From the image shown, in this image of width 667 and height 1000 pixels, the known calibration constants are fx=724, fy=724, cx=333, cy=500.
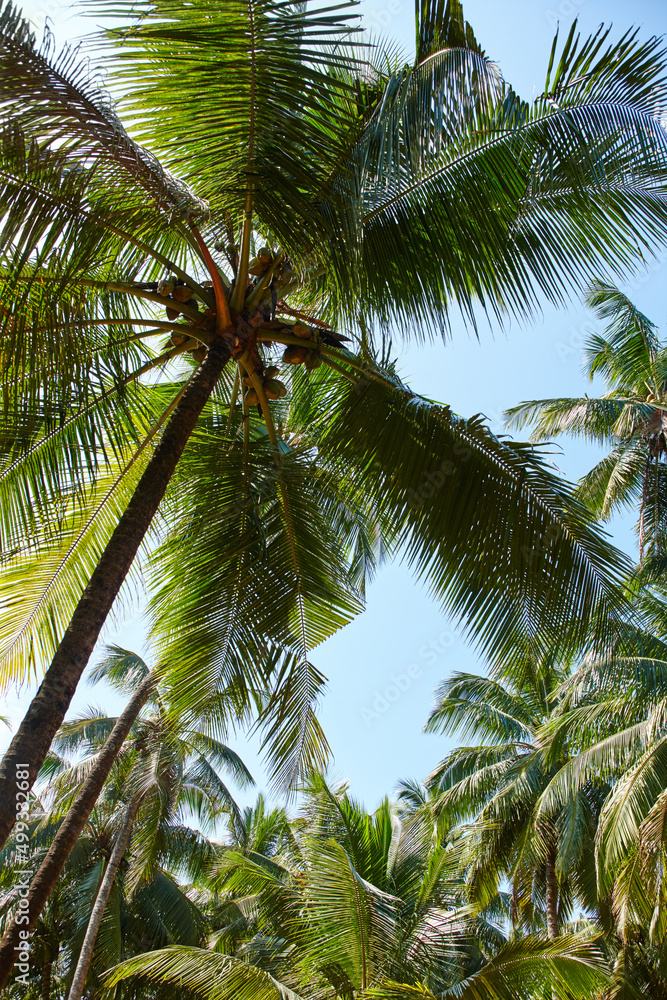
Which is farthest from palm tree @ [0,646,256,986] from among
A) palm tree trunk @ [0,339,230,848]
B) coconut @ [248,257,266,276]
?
coconut @ [248,257,266,276]

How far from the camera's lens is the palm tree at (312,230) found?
387cm

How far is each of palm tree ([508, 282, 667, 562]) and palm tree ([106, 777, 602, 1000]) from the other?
918 centimetres

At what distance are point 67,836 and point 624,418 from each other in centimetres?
1351

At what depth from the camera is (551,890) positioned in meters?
14.1

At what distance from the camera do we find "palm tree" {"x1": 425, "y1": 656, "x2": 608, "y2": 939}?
13.2 metres

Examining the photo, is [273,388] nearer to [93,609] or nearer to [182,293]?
[182,293]

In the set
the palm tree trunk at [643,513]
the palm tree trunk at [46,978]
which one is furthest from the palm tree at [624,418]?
the palm tree trunk at [46,978]

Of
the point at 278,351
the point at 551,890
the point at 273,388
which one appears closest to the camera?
the point at 273,388

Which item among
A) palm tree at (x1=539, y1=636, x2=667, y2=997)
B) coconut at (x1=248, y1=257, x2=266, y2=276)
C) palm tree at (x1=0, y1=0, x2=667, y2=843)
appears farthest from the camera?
palm tree at (x1=539, y1=636, x2=667, y2=997)

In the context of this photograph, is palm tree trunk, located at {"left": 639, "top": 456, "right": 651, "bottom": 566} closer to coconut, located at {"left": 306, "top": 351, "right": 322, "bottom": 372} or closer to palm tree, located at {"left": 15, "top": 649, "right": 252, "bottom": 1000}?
palm tree, located at {"left": 15, "top": 649, "right": 252, "bottom": 1000}

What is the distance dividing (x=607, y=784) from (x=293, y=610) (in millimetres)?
11311

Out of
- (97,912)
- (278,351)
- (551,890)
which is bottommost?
(551,890)

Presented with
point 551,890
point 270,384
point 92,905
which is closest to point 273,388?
point 270,384

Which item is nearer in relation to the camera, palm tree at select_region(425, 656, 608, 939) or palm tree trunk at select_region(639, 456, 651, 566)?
palm tree at select_region(425, 656, 608, 939)
